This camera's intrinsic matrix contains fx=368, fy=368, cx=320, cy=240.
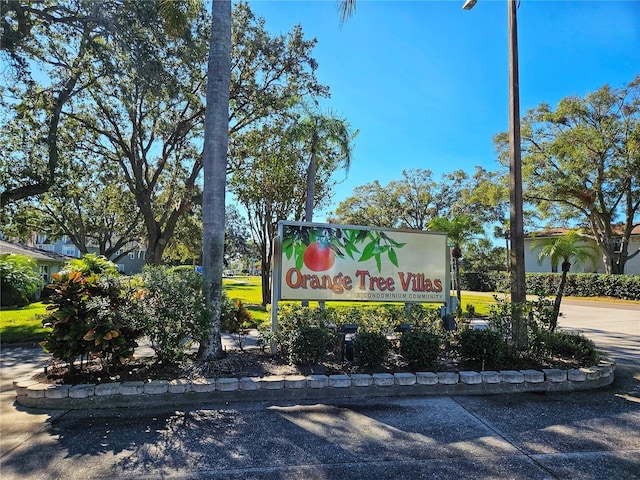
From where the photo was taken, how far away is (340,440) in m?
3.38

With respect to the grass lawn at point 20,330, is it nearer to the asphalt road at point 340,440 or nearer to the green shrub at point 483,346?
the asphalt road at point 340,440

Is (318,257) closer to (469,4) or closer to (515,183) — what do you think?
(515,183)

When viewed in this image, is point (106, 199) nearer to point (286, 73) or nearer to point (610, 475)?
point (286, 73)

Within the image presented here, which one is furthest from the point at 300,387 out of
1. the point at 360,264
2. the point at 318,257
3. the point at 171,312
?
the point at 360,264

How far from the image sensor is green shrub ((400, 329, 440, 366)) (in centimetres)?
502

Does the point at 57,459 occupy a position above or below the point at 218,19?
below

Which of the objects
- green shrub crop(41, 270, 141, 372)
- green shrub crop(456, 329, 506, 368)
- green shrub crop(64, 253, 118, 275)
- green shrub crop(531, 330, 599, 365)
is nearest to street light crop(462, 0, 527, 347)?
green shrub crop(531, 330, 599, 365)

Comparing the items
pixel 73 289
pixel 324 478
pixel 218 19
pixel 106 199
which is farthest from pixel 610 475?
pixel 106 199

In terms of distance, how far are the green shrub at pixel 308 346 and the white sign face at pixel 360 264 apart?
96cm

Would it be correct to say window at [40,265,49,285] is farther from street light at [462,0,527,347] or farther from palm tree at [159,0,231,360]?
street light at [462,0,527,347]

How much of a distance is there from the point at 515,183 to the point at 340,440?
509cm

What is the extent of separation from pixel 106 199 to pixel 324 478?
2701 centimetres

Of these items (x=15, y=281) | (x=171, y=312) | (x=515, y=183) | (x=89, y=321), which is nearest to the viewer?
(x=89, y=321)

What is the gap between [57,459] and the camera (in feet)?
9.95
